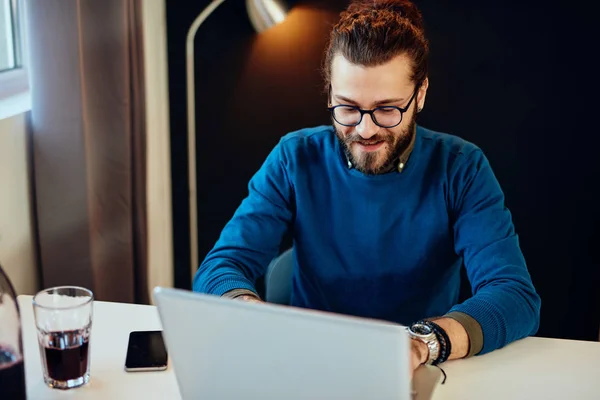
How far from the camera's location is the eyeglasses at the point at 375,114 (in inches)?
58.0

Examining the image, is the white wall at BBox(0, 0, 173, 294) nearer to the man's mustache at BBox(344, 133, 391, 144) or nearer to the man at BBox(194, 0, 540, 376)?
the man at BBox(194, 0, 540, 376)

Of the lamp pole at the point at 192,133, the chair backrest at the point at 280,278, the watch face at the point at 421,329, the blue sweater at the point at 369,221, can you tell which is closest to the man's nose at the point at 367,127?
the blue sweater at the point at 369,221

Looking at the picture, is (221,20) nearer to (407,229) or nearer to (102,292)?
(102,292)

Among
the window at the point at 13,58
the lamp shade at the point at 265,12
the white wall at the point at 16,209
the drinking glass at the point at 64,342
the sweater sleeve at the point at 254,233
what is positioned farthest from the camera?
the lamp shade at the point at 265,12

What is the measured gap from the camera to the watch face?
3.82ft

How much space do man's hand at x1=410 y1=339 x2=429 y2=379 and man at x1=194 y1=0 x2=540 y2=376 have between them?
314 millimetres

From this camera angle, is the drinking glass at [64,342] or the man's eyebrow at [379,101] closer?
the drinking glass at [64,342]

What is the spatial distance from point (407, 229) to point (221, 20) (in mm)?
1197

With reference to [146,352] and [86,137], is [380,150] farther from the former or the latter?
[86,137]

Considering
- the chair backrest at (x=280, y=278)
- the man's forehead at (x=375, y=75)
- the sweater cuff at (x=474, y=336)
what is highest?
the man's forehead at (x=375, y=75)

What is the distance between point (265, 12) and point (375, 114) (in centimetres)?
95

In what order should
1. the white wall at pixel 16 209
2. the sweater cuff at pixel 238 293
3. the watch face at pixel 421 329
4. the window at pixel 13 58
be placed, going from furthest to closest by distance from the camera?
1. the window at pixel 13 58
2. the white wall at pixel 16 209
3. the sweater cuff at pixel 238 293
4. the watch face at pixel 421 329

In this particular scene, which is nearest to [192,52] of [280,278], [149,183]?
[149,183]

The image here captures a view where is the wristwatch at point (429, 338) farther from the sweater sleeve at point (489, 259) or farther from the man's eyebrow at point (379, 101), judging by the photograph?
the man's eyebrow at point (379, 101)
